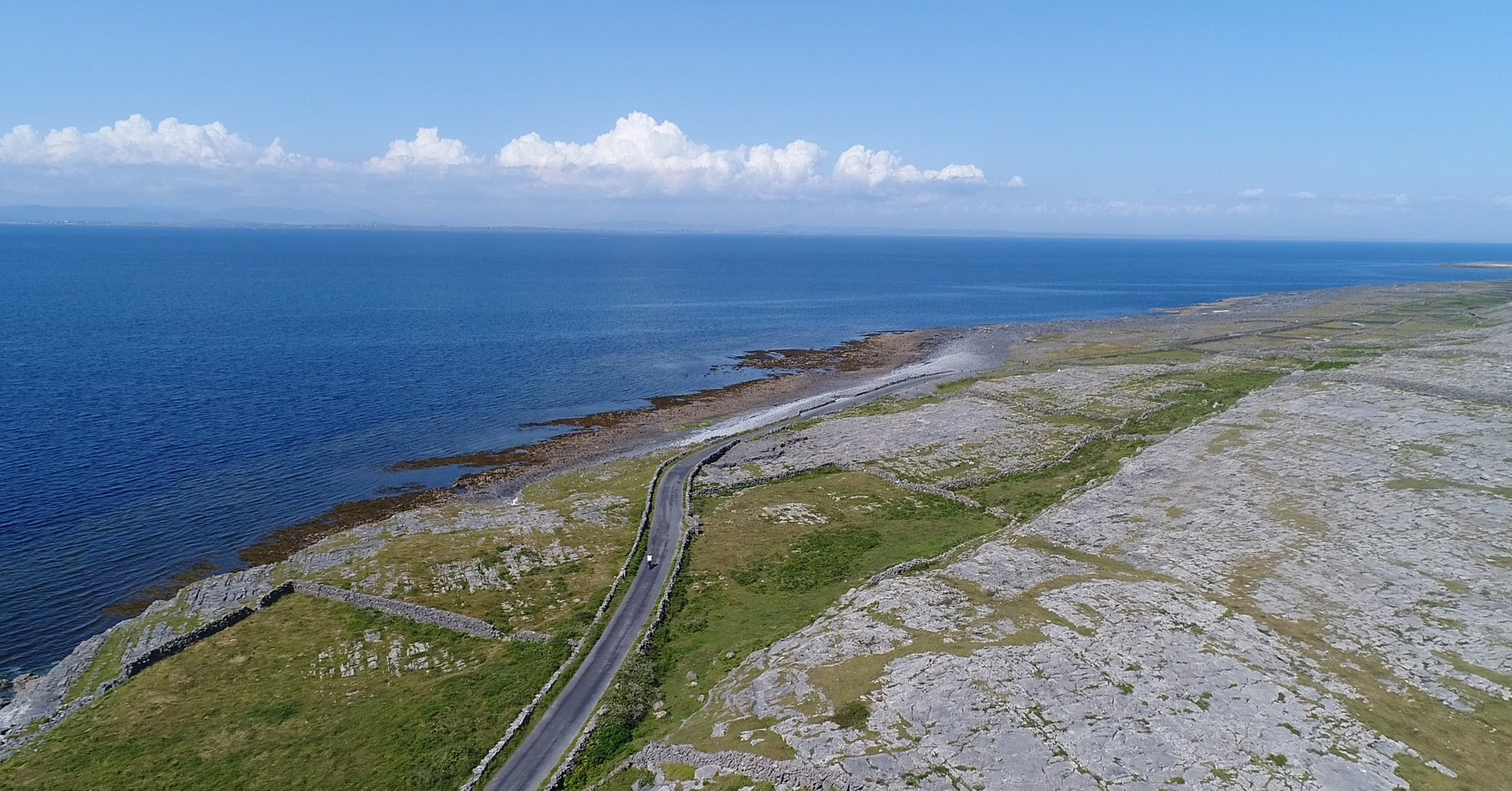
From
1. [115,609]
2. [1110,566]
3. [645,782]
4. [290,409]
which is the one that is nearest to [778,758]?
[645,782]

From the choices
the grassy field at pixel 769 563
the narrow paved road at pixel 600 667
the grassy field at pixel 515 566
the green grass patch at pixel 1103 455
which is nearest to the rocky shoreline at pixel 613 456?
the grassy field at pixel 515 566

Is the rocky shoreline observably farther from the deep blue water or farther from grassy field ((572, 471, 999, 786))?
the deep blue water

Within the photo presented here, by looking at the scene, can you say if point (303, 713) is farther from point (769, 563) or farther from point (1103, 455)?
point (1103, 455)

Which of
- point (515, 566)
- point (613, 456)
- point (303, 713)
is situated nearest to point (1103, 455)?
point (613, 456)

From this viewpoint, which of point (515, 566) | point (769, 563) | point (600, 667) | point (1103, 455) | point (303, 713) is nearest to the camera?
point (303, 713)

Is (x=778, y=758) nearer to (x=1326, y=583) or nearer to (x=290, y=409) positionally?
(x=1326, y=583)
